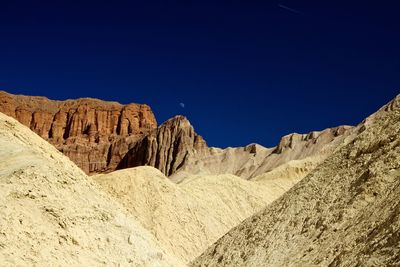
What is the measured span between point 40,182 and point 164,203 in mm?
30521

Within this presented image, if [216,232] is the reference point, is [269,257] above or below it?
below

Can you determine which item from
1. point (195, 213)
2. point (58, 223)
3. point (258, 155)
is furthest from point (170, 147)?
point (58, 223)

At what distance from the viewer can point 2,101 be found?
174 m

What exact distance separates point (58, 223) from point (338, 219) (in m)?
11.2

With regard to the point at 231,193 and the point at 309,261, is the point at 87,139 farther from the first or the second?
the point at 309,261

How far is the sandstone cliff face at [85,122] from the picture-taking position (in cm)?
15912

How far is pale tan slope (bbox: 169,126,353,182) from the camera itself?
97.7 m

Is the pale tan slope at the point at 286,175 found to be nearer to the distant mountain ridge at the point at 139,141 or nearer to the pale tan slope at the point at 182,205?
the distant mountain ridge at the point at 139,141

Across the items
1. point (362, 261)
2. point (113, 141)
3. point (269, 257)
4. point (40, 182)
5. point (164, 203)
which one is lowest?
point (362, 261)

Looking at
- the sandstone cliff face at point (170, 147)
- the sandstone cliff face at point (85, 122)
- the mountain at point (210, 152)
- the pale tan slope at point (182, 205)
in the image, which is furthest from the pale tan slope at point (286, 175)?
the sandstone cliff face at point (85, 122)

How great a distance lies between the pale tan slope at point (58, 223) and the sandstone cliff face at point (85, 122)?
446 ft

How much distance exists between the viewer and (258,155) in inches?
4301

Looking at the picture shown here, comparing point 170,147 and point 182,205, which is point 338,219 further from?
point 170,147

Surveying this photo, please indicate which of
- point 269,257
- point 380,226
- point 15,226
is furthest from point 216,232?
point 15,226
